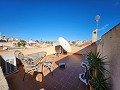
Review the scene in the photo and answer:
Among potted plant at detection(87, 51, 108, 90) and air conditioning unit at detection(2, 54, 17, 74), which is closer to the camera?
potted plant at detection(87, 51, 108, 90)

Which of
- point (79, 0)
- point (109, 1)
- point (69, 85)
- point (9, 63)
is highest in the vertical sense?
point (79, 0)

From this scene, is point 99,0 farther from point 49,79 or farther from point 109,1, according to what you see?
point 49,79

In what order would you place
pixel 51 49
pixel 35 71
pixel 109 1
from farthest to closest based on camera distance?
pixel 51 49, pixel 109 1, pixel 35 71

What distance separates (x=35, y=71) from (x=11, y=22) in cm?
2230

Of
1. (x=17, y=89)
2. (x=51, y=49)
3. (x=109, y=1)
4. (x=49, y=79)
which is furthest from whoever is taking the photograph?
(x=51, y=49)

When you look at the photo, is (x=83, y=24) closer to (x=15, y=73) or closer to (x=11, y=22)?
(x=11, y=22)

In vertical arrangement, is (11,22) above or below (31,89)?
above

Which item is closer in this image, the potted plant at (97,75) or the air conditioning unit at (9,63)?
the potted plant at (97,75)

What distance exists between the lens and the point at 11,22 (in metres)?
24.0

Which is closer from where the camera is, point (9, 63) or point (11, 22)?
point (9, 63)

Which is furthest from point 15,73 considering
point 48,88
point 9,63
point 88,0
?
point 88,0

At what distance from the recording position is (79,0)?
13336 mm

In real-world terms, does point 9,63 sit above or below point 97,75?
above

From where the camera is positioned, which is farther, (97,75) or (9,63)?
(9,63)
